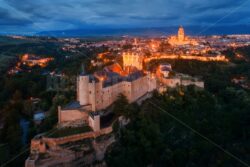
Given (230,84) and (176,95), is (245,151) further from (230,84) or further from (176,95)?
(230,84)

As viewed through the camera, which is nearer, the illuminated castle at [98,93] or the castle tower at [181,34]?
the illuminated castle at [98,93]

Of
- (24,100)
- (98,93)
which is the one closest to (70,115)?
(98,93)

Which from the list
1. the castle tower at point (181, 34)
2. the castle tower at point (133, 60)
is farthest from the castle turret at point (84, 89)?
the castle tower at point (181, 34)

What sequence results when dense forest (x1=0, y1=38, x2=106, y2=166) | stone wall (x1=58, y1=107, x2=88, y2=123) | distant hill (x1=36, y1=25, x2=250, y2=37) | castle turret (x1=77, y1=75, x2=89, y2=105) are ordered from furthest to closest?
distant hill (x1=36, y1=25, x2=250, y2=37), dense forest (x1=0, y1=38, x2=106, y2=166), castle turret (x1=77, y1=75, x2=89, y2=105), stone wall (x1=58, y1=107, x2=88, y2=123)

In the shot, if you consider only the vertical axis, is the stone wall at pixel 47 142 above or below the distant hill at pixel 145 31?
below

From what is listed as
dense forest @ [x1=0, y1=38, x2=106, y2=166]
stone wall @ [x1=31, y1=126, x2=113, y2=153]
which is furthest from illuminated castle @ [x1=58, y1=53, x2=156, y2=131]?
dense forest @ [x1=0, y1=38, x2=106, y2=166]

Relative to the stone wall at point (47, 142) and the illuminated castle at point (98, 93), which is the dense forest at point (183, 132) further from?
the stone wall at point (47, 142)

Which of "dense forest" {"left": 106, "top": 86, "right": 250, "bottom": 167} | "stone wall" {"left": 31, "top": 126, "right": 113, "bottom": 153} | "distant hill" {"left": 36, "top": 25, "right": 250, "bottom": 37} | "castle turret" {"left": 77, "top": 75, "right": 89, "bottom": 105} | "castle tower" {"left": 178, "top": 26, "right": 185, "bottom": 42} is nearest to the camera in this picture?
"stone wall" {"left": 31, "top": 126, "right": 113, "bottom": 153}

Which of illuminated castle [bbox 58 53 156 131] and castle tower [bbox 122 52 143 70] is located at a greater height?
castle tower [bbox 122 52 143 70]

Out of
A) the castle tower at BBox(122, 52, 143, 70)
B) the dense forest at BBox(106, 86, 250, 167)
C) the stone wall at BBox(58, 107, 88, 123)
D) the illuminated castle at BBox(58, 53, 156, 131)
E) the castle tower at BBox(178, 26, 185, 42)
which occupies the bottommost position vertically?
the dense forest at BBox(106, 86, 250, 167)

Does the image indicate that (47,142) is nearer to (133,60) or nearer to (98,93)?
(98,93)

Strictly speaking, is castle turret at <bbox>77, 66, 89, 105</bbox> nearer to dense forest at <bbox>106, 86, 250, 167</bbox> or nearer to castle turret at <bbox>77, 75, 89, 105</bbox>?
castle turret at <bbox>77, 75, 89, 105</bbox>

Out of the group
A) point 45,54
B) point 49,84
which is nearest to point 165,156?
point 49,84
